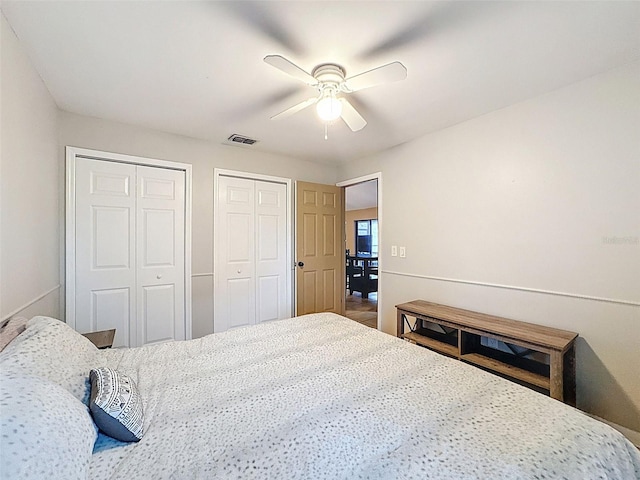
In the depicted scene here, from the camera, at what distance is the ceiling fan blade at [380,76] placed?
1439 millimetres

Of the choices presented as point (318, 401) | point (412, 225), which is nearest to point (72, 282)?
point (318, 401)

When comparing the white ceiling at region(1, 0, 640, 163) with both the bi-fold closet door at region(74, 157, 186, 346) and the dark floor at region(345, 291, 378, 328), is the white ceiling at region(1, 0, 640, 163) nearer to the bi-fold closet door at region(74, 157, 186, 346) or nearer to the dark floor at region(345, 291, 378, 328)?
the bi-fold closet door at region(74, 157, 186, 346)

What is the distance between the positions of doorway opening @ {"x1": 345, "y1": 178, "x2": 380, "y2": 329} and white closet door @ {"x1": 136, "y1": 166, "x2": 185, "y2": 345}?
7.51ft

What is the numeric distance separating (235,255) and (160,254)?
0.80 m

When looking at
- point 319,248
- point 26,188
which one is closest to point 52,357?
point 26,188

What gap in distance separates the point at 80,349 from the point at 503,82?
9.57 feet

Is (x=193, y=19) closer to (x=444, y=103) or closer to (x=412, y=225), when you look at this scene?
(x=444, y=103)

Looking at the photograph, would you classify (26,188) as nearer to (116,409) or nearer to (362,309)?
(116,409)

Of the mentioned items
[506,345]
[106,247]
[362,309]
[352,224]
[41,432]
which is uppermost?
[352,224]

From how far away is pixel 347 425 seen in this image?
38.4 inches

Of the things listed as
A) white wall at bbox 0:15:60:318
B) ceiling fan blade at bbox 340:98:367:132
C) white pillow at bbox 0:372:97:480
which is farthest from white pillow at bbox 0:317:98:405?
ceiling fan blade at bbox 340:98:367:132

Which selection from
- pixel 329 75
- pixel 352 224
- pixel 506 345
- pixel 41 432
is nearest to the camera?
pixel 41 432

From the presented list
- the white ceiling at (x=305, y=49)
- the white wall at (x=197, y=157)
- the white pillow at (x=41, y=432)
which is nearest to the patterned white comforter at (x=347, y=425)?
the white pillow at (x=41, y=432)

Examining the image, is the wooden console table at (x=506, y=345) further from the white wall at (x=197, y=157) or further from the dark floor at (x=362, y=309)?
the white wall at (x=197, y=157)
